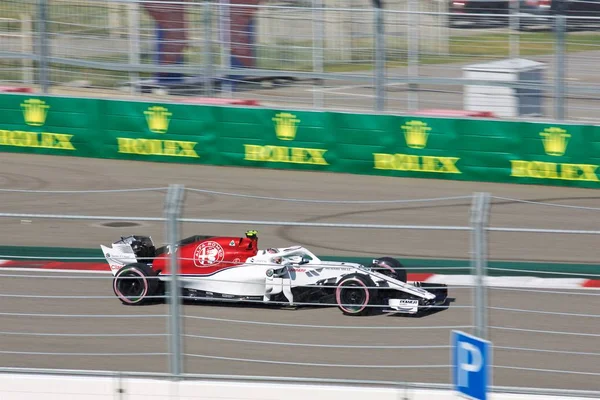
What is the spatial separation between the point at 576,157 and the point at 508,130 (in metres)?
0.98

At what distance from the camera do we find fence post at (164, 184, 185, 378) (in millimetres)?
5910

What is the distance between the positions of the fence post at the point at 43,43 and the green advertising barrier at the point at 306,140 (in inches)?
16.5

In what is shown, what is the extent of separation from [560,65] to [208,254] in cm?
678

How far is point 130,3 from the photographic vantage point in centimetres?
1633

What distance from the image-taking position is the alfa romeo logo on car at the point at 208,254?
30.4 ft

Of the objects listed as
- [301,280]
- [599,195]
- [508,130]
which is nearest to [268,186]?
[508,130]

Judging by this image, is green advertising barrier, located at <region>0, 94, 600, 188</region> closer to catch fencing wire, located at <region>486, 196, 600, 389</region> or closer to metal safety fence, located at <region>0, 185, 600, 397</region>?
metal safety fence, located at <region>0, 185, 600, 397</region>

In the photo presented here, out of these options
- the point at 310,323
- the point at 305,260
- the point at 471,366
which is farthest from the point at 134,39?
the point at 471,366

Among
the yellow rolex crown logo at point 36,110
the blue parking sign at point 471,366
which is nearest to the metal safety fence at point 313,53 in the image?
the yellow rolex crown logo at point 36,110

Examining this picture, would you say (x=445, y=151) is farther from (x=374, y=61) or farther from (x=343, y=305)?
(x=343, y=305)

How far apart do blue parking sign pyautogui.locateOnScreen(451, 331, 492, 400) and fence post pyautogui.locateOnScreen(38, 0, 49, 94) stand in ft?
42.8

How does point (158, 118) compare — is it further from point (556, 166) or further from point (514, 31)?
point (556, 166)

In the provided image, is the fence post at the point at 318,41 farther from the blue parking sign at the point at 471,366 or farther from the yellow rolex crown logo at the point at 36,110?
the blue parking sign at the point at 471,366

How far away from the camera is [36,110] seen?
54.0ft
